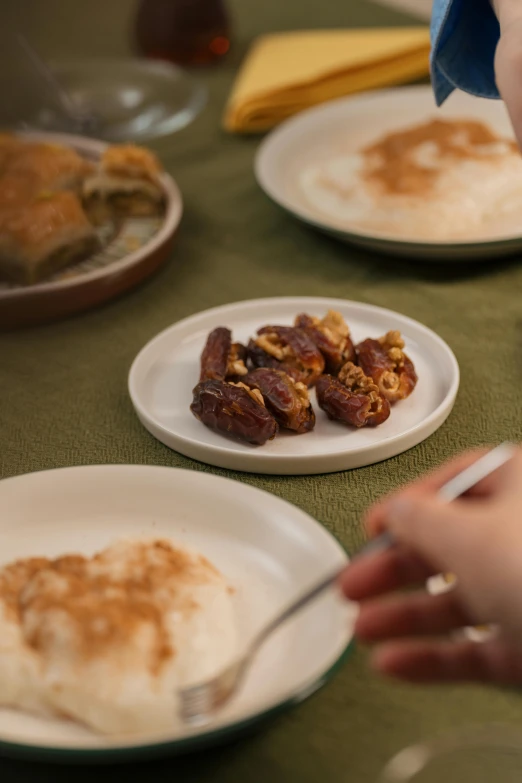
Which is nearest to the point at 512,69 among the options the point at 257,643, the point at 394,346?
the point at 394,346

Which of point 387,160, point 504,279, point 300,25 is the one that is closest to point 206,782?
point 504,279

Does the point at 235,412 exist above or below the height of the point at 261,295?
above

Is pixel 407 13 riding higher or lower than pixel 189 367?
lower

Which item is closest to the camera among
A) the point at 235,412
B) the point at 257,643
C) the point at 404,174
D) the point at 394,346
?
the point at 257,643

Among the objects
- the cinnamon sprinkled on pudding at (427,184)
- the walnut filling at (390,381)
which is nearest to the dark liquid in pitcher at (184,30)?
the cinnamon sprinkled on pudding at (427,184)

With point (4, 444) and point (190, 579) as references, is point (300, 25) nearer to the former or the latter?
point (4, 444)

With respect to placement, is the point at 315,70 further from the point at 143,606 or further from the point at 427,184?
the point at 143,606
